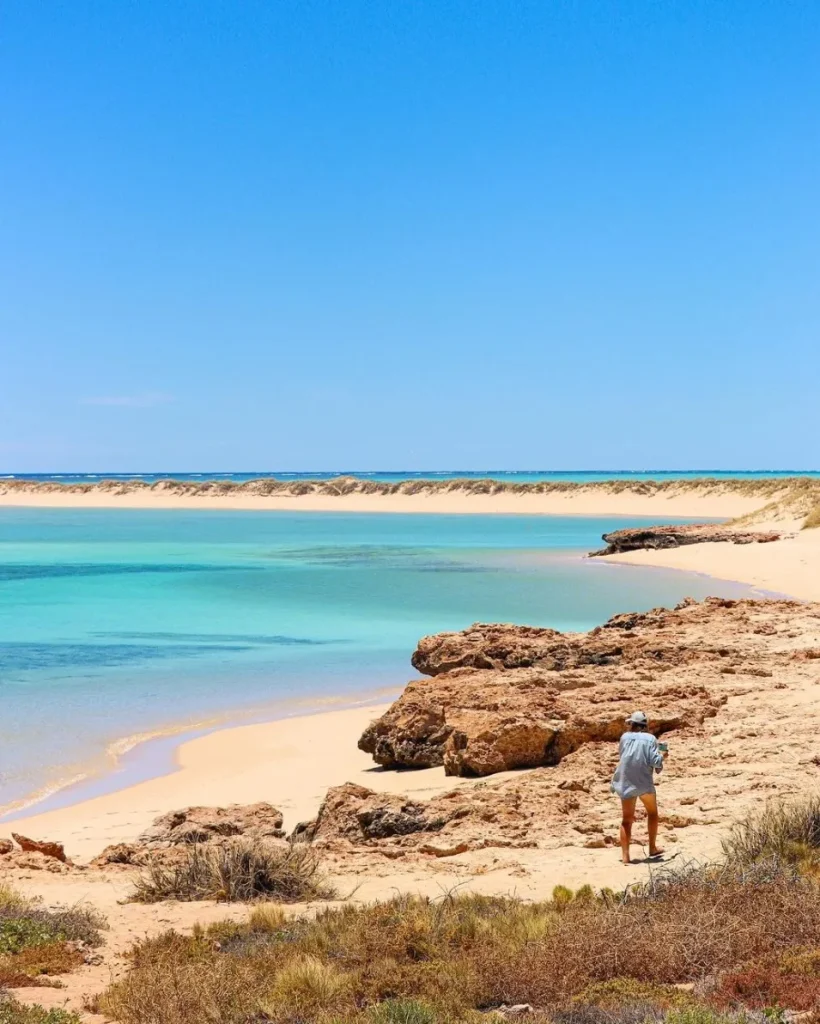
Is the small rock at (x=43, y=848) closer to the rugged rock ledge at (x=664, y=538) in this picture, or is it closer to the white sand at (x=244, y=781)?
the white sand at (x=244, y=781)

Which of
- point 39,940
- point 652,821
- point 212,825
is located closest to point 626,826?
point 652,821

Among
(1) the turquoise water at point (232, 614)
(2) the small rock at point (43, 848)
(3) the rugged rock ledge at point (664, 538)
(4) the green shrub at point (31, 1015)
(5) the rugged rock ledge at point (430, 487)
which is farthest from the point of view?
(5) the rugged rock ledge at point (430, 487)

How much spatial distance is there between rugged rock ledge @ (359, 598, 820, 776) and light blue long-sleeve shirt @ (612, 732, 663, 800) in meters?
2.35

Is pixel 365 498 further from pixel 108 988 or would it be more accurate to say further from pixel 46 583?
pixel 108 988

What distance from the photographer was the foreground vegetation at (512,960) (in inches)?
196

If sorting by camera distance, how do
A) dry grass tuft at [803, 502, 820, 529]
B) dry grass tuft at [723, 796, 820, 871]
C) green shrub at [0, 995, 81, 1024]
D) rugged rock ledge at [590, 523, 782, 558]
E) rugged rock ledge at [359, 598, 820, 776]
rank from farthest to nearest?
dry grass tuft at [803, 502, 820, 529]
rugged rock ledge at [590, 523, 782, 558]
rugged rock ledge at [359, 598, 820, 776]
dry grass tuft at [723, 796, 820, 871]
green shrub at [0, 995, 81, 1024]

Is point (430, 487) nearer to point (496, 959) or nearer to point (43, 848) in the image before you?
point (43, 848)

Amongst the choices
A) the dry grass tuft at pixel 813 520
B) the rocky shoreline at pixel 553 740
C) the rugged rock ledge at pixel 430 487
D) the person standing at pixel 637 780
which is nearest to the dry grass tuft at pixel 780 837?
the person standing at pixel 637 780

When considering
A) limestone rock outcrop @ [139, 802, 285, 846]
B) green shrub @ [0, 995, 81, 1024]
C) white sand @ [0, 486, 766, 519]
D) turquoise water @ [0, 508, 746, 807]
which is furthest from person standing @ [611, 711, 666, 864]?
white sand @ [0, 486, 766, 519]

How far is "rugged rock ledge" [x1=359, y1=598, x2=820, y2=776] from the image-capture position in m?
10.3

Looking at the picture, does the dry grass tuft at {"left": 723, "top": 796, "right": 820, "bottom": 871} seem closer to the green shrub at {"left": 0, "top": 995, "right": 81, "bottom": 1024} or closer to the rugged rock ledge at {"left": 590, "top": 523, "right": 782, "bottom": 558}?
the green shrub at {"left": 0, "top": 995, "right": 81, "bottom": 1024}

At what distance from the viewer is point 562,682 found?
38.3 feet

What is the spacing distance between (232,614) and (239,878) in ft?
57.8

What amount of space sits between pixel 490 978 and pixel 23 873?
3857 mm
